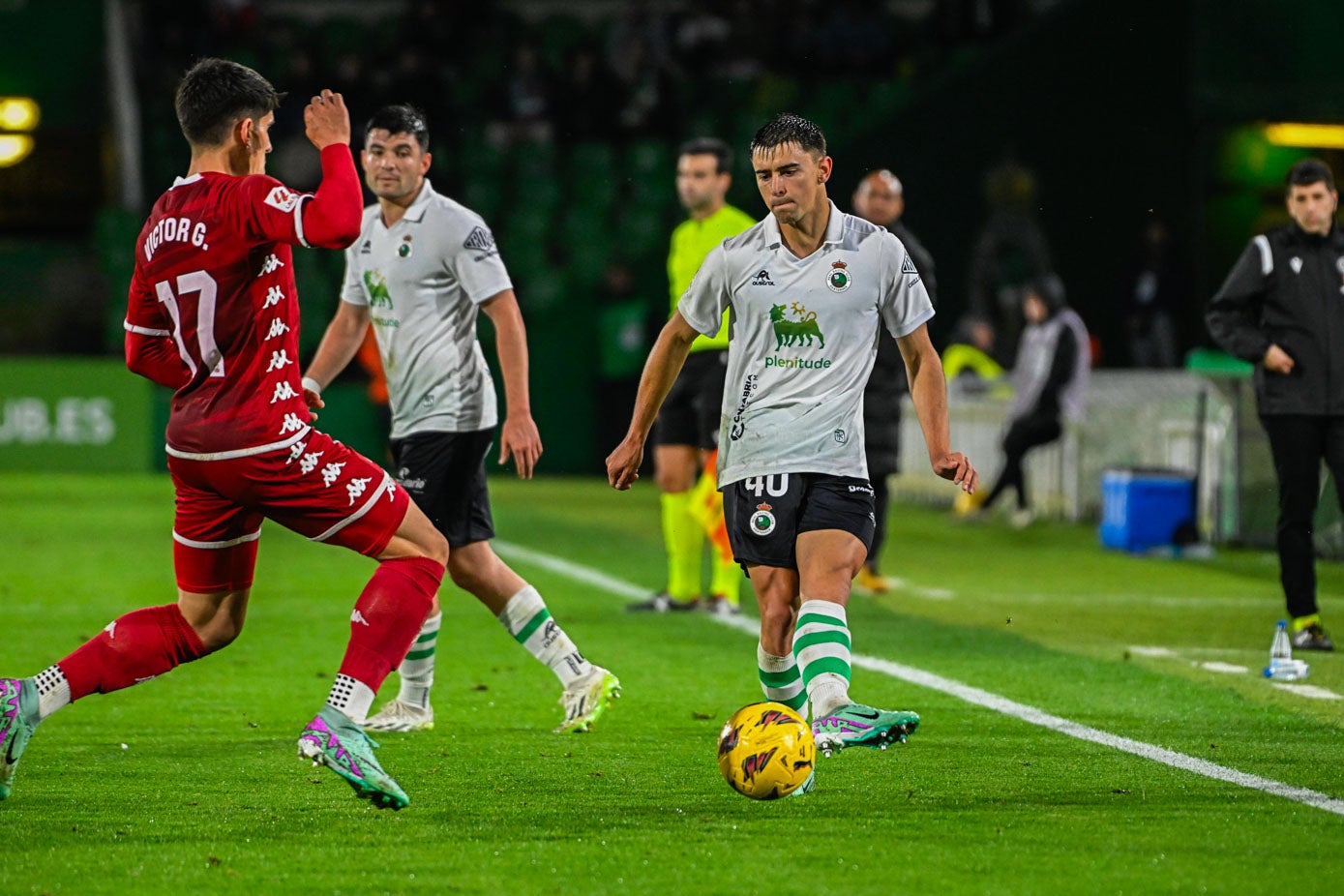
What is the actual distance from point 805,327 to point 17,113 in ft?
73.2

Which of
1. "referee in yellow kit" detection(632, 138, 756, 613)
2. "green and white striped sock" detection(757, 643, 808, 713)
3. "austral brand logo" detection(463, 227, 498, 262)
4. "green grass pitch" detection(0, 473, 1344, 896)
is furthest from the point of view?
"referee in yellow kit" detection(632, 138, 756, 613)

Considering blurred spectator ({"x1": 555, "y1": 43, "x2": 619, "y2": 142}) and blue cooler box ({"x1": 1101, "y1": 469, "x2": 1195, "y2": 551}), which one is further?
blurred spectator ({"x1": 555, "y1": 43, "x2": 619, "y2": 142})

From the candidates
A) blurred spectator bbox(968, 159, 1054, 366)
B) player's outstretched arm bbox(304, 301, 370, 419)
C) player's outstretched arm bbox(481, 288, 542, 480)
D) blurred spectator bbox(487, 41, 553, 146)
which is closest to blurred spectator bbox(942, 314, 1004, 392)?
blurred spectator bbox(968, 159, 1054, 366)

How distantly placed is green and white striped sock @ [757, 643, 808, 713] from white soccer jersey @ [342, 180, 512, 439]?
157 cm

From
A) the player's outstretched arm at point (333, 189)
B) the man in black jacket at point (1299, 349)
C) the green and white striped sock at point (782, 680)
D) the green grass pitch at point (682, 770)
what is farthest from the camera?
the man in black jacket at point (1299, 349)

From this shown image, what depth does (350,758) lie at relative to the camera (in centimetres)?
543

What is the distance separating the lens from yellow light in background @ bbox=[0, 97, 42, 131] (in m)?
26.3

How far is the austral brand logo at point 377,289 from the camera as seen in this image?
7398 millimetres

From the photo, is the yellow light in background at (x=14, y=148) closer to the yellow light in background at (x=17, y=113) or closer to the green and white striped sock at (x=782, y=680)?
the yellow light in background at (x=17, y=113)

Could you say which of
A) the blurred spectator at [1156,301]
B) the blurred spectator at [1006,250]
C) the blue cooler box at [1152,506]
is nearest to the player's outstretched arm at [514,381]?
the blue cooler box at [1152,506]

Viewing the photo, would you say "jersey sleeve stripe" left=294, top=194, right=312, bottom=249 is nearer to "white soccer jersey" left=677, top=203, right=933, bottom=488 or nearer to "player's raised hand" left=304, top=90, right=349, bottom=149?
"player's raised hand" left=304, top=90, right=349, bottom=149

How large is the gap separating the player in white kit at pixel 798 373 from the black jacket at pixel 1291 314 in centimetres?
360

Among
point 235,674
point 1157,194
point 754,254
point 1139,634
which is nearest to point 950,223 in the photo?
point 1157,194

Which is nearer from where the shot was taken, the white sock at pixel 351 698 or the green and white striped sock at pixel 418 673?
the white sock at pixel 351 698
